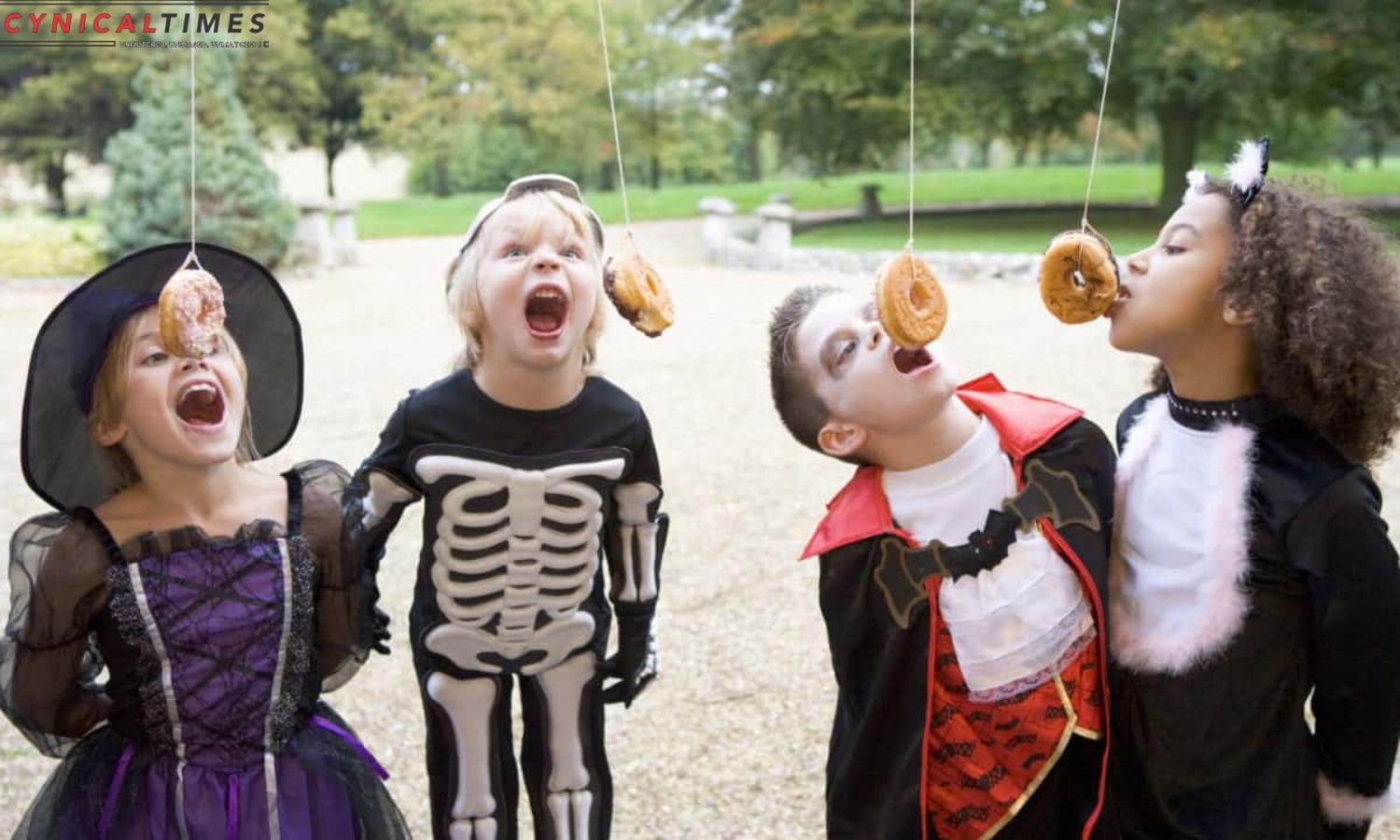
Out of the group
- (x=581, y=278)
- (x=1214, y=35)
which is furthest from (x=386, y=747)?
(x=1214, y=35)

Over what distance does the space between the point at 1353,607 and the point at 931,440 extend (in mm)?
689

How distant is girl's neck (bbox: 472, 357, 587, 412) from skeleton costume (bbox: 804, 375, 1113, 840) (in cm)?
55

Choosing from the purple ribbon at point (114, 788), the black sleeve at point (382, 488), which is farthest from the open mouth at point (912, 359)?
the purple ribbon at point (114, 788)

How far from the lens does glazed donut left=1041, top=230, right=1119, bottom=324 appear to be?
2.22 metres

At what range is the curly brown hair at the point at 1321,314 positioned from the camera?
6.87ft

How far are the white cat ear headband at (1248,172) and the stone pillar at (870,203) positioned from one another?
17.3 meters

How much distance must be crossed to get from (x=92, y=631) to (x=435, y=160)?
88.5 feet

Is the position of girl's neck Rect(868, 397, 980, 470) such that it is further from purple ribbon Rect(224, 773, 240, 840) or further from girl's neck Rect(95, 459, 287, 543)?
purple ribbon Rect(224, 773, 240, 840)

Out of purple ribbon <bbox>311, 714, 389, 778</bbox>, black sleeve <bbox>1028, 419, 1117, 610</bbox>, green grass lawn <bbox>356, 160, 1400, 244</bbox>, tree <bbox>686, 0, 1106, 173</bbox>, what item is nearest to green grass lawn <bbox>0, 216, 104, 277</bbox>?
green grass lawn <bbox>356, 160, 1400, 244</bbox>

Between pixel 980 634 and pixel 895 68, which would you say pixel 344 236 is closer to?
pixel 895 68

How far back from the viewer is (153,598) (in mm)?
2158

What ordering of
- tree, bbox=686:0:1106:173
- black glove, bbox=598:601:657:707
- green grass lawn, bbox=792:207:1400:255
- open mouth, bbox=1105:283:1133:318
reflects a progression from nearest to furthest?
1. open mouth, bbox=1105:283:1133:318
2. black glove, bbox=598:601:657:707
3. green grass lawn, bbox=792:207:1400:255
4. tree, bbox=686:0:1106:173

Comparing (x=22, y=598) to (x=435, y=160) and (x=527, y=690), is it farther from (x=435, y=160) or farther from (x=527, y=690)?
(x=435, y=160)

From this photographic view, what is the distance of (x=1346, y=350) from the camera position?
210 centimetres
